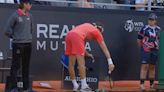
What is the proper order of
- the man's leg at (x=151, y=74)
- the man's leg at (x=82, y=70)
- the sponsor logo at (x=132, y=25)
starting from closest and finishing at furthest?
1. the man's leg at (x=82, y=70)
2. the man's leg at (x=151, y=74)
3. the sponsor logo at (x=132, y=25)

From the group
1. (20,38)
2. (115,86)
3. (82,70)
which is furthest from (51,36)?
(20,38)

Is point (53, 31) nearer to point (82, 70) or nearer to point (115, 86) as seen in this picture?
point (115, 86)

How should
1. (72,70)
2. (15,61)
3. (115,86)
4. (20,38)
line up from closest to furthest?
(20,38) → (15,61) → (72,70) → (115,86)

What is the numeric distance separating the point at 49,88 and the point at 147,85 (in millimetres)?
2885

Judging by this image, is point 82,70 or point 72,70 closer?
point 82,70

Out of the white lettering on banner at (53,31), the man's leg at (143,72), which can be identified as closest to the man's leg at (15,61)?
the white lettering on banner at (53,31)

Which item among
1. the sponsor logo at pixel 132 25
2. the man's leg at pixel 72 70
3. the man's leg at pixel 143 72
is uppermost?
the sponsor logo at pixel 132 25

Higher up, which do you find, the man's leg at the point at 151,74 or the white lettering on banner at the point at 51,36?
the white lettering on banner at the point at 51,36

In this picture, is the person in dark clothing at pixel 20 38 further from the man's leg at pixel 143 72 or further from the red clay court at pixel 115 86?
the man's leg at pixel 143 72

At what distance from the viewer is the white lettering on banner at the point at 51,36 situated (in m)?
13.4

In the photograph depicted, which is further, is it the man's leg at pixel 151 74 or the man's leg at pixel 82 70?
the man's leg at pixel 151 74

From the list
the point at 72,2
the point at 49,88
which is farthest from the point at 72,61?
the point at 72,2

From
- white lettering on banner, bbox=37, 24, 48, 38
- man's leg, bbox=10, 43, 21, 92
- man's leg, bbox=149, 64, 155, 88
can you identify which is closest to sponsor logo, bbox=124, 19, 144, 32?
man's leg, bbox=149, 64, 155, 88

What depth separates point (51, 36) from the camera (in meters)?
13.6
